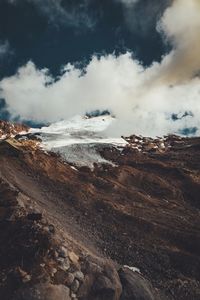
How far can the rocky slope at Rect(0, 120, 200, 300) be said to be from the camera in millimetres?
23938

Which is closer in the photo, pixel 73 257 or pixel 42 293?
pixel 42 293

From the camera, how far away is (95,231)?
35844 mm

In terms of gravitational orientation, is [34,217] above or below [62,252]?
above

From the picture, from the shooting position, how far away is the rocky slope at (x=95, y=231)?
942 inches

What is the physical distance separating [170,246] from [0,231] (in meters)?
15.8

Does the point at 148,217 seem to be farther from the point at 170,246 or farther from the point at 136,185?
the point at 136,185

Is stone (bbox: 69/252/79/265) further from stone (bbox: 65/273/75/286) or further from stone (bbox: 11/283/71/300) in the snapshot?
stone (bbox: 11/283/71/300)

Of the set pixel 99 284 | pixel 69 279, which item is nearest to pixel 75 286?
pixel 69 279

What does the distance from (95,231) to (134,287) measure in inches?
398

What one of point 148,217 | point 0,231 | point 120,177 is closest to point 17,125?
point 120,177

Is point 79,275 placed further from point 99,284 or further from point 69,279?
point 99,284

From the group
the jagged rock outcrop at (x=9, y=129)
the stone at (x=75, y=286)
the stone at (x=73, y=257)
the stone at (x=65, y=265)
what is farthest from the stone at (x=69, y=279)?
the jagged rock outcrop at (x=9, y=129)

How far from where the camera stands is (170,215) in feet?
145

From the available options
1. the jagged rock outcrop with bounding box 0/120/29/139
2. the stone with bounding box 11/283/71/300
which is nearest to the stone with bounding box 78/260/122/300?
the stone with bounding box 11/283/71/300
